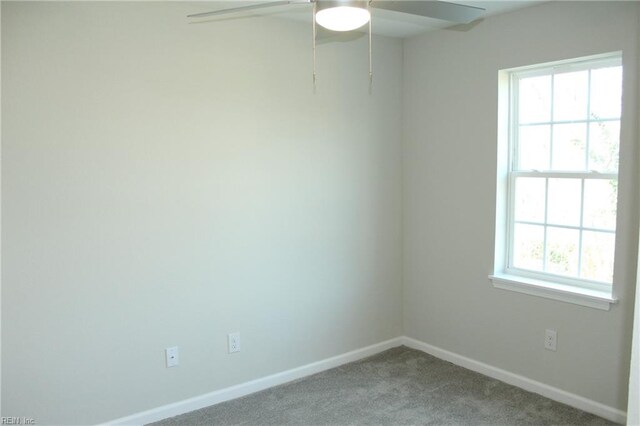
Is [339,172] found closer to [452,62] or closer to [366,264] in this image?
[366,264]

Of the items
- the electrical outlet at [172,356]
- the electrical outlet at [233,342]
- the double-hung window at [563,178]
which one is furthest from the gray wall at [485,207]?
the electrical outlet at [172,356]

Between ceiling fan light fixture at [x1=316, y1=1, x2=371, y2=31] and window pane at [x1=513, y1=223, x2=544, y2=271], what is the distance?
6.71ft

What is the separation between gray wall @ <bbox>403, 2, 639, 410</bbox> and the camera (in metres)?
2.73

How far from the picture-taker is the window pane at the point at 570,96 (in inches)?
117

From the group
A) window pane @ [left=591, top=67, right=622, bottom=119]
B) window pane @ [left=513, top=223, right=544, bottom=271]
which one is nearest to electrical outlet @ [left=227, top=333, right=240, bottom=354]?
window pane @ [left=513, top=223, right=544, bottom=271]

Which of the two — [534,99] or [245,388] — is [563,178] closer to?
[534,99]

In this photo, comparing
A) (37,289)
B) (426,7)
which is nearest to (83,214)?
(37,289)

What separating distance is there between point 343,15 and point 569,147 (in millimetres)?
1927

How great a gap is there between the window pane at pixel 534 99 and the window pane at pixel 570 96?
5 centimetres

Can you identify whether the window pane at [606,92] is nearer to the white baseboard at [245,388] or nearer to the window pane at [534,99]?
the window pane at [534,99]

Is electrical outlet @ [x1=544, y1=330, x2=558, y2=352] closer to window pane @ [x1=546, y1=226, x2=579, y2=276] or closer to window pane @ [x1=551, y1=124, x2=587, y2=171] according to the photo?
window pane @ [x1=546, y1=226, x2=579, y2=276]

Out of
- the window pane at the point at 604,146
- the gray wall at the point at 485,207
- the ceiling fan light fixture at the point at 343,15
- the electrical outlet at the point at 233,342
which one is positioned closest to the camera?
the ceiling fan light fixture at the point at 343,15

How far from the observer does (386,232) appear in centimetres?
389

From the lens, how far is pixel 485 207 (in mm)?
3393
